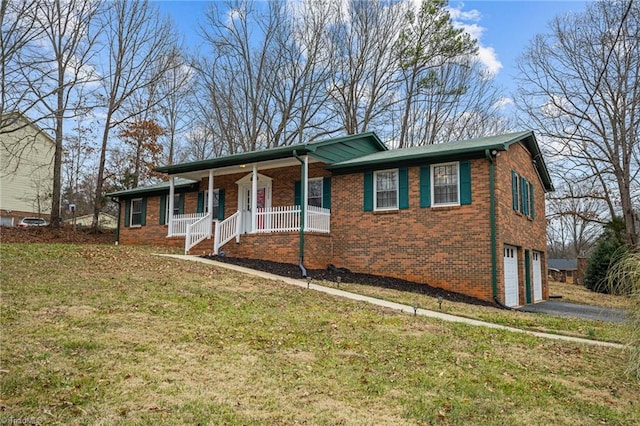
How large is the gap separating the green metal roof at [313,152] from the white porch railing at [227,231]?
191 cm

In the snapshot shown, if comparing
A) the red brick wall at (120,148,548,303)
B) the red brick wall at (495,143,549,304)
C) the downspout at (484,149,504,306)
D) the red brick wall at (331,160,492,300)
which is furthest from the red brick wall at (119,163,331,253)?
the red brick wall at (495,143,549,304)

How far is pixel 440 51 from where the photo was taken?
87.1 feet

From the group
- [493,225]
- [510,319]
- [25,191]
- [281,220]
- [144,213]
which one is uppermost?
[25,191]

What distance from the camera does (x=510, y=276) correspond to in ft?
45.9

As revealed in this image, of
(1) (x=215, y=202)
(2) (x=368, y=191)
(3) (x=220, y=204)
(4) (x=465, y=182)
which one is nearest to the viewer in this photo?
(4) (x=465, y=182)

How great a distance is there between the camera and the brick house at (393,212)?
12.8 m

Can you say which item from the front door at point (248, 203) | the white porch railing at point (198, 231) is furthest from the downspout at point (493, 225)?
the white porch railing at point (198, 231)

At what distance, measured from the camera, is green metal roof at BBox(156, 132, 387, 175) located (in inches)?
560

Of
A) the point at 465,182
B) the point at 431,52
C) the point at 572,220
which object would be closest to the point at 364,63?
the point at 431,52

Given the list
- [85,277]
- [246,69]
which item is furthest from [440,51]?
[85,277]

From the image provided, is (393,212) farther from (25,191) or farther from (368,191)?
(25,191)

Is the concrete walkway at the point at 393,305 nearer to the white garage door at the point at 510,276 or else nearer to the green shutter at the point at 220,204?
the green shutter at the point at 220,204

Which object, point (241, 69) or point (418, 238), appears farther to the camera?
point (241, 69)

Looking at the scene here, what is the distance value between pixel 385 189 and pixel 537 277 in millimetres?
7501
